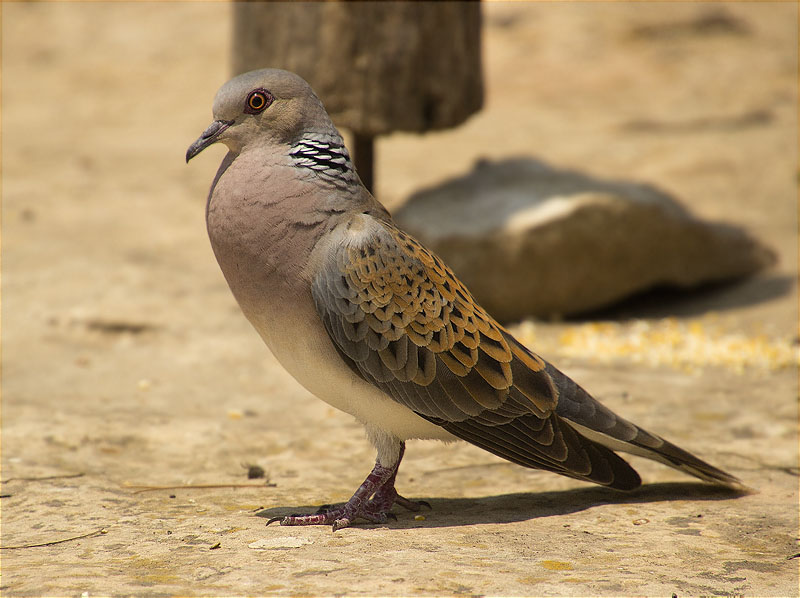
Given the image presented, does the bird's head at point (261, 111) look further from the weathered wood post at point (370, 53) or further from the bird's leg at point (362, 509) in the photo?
the weathered wood post at point (370, 53)

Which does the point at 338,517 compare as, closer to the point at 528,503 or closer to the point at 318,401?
the point at 528,503

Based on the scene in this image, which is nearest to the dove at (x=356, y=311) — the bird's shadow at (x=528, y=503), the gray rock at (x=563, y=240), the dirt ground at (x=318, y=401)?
the bird's shadow at (x=528, y=503)

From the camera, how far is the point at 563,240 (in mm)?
7730

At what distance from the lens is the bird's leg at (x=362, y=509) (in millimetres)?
3670

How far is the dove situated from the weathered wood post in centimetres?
315

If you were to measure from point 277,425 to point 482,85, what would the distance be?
11.5 ft

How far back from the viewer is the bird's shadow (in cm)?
386

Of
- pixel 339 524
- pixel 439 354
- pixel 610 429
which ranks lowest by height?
pixel 339 524

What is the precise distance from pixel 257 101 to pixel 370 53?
10.9 ft

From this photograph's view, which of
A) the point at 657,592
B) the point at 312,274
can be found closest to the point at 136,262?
the point at 312,274

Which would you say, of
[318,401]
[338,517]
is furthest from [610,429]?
[318,401]

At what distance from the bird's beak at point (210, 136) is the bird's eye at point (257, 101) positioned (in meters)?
0.10

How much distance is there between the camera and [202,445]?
5.00 meters

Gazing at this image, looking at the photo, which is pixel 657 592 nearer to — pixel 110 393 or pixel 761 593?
pixel 761 593
